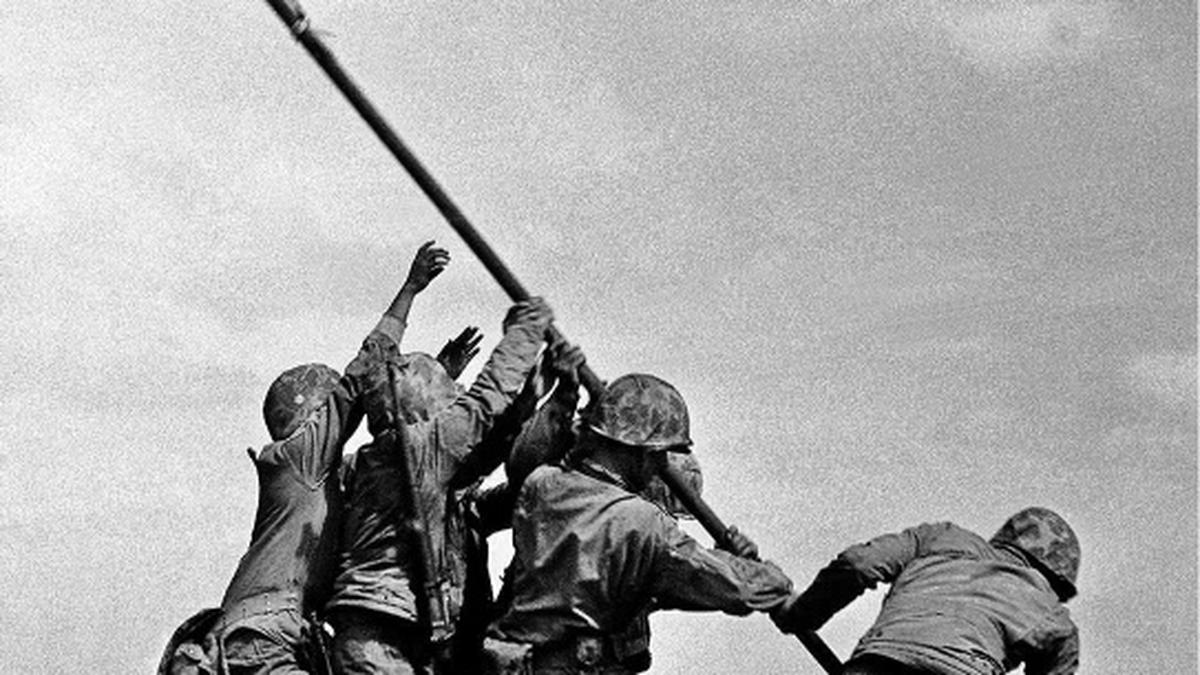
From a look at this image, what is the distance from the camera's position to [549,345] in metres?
19.0

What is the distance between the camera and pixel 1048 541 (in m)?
18.0

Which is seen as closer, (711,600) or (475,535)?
(711,600)

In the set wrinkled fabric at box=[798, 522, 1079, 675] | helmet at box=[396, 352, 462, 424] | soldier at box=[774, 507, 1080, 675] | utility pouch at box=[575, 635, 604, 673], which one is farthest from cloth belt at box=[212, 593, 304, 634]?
wrinkled fabric at box=[798, 522, 1079, 675]

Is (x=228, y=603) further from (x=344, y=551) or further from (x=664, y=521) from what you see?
(x=664, y=521)

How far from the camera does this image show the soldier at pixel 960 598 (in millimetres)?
17250

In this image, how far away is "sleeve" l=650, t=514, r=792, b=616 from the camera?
17.8 meters

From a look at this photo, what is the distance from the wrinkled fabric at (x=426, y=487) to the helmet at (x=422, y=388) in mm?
243

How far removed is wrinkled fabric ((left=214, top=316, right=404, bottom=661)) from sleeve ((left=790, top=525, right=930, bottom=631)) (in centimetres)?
300

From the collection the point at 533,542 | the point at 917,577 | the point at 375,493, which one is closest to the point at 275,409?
the point at 375,493

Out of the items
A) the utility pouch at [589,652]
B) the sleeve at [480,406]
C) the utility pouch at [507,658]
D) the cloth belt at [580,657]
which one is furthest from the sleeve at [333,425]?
the utility pouch at [589,652]

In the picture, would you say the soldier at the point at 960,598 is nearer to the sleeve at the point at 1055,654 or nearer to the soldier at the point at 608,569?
the sleeve at the point at 1055,654

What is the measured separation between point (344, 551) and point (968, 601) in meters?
3.92

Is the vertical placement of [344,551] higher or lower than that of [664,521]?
higher

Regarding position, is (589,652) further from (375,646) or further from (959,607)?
(959,607)
